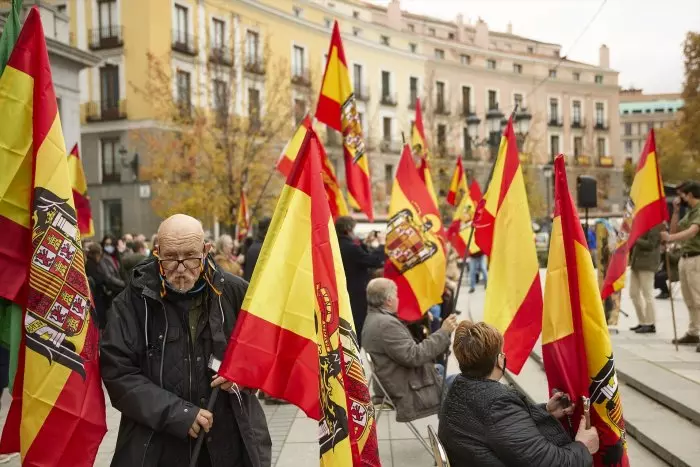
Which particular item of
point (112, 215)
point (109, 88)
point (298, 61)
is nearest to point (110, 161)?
point (112, 215)

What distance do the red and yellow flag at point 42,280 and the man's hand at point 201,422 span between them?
1.79 ft

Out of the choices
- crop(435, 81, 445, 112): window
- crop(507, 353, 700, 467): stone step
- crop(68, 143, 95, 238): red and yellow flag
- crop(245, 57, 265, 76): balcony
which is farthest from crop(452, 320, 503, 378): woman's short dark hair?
crop(435, 81, 445, 112): window

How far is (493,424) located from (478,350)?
335 millimetres

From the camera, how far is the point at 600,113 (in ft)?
202

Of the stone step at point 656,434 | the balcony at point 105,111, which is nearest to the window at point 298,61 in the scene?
the balcony at point 105,111

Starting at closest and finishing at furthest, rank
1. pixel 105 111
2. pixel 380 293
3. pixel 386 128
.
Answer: pixel 380 293 → pixel 105 111 → pixel 386 128

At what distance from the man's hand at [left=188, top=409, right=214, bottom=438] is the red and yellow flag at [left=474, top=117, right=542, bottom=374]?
2.27 meters

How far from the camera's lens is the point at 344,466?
307 cm

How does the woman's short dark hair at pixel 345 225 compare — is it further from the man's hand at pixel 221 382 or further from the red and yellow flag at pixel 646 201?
the man's hand at pixel 221 382

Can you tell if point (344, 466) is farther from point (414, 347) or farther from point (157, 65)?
point (157, 65)

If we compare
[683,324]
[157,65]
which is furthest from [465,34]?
[683,324]

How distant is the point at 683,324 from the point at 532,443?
326 inches

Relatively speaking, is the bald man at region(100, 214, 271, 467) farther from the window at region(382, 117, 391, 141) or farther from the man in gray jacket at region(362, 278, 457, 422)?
the window at region(382, 117, 391, 141)

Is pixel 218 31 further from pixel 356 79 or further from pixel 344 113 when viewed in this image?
pixel 344 113
